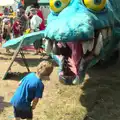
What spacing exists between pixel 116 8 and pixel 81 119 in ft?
10.1

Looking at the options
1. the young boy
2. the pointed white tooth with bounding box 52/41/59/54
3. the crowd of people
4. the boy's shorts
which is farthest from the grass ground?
the crowd of people

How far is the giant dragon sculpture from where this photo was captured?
553 cm

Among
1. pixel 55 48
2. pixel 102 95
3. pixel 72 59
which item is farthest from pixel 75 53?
pixel 102 95

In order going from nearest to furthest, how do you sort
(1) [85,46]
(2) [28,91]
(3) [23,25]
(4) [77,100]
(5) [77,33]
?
1. (2) [28,91]
2. (5) [77,33]
3. (1) [85,46]
4. (4) [77,100]
5. (3) [23,25]

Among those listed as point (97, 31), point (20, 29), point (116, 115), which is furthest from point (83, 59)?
point (20, 29)

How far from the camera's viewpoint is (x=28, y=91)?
16.0ft

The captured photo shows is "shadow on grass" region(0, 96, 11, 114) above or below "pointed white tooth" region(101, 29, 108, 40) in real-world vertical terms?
below

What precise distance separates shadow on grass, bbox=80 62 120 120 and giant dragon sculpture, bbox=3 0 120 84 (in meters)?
0.72

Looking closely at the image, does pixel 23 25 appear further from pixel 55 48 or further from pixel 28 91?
pixel 28 91

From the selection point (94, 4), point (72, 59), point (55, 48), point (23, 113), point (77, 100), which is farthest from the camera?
point (77, 100)

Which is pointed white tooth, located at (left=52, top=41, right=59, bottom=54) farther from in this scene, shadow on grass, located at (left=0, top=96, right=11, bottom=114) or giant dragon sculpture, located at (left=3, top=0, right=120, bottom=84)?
shadow on grass, located at (left=0, top=96, right=11, bottom=114)

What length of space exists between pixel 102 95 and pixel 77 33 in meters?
2.07

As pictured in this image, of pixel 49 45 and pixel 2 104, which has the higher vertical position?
pixel 49 45

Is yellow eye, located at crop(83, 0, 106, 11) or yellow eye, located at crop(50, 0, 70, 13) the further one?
yellow eye, located at crop(50, 0, 70, 13)
